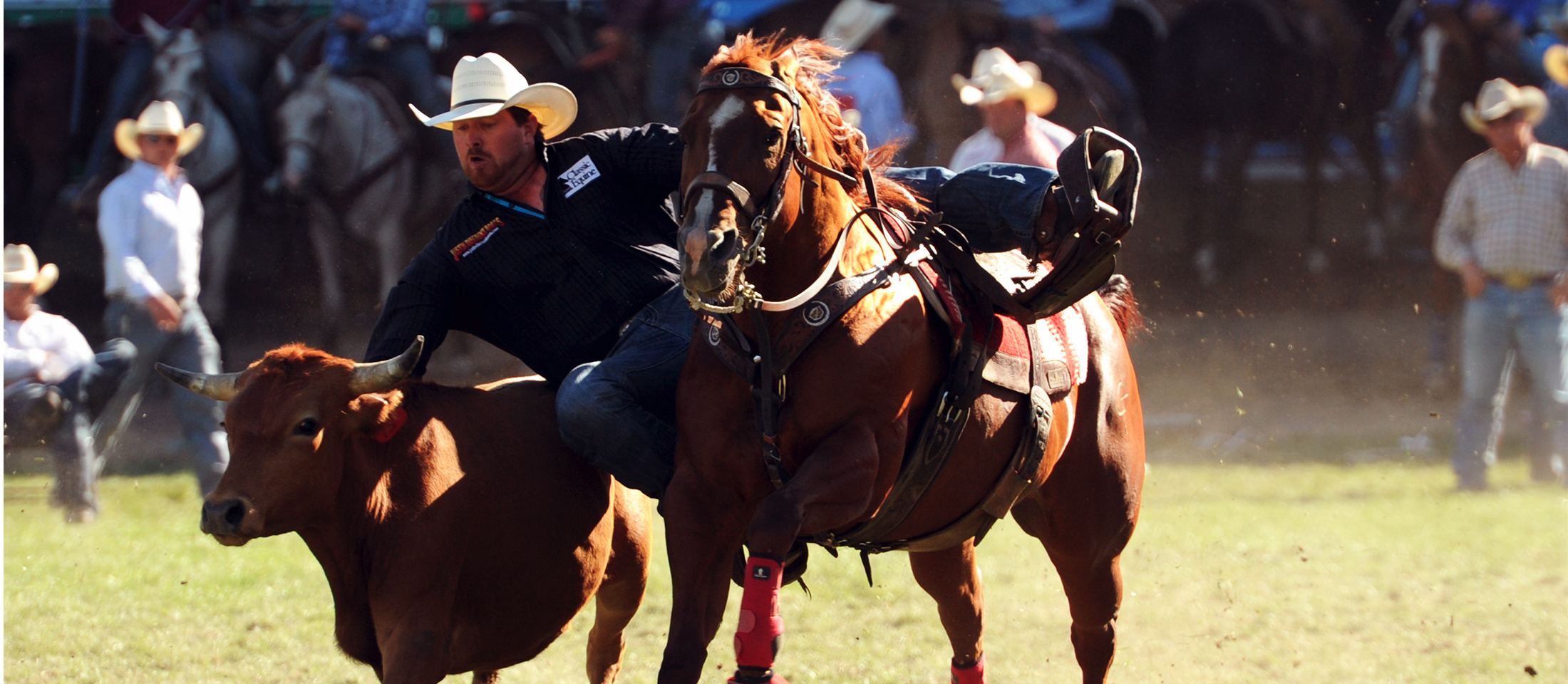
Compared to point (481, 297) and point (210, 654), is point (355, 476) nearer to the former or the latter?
point (481, 297)

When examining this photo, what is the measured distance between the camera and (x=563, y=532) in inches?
153

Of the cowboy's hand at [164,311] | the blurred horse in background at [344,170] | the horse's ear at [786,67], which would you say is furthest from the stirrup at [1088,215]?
the blurred horse in background at [344,170]

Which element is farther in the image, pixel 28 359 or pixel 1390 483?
pixel 1390 483

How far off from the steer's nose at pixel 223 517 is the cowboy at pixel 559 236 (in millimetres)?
665

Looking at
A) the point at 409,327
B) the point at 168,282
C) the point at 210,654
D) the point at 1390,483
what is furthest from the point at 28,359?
the point at 1390,483

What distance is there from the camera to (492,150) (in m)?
3.95

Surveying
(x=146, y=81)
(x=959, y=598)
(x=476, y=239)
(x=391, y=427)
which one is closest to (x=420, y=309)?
(x=476, y=239)

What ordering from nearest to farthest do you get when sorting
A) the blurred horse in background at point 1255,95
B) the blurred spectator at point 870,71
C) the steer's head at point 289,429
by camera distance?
the steer's head at point 289,429 → the blurred spectator at point 870,71 → the blurred horse in background at point 1255,95

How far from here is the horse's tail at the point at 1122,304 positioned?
4699 millimetres

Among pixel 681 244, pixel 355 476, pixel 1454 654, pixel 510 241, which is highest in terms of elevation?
pixel 681 244

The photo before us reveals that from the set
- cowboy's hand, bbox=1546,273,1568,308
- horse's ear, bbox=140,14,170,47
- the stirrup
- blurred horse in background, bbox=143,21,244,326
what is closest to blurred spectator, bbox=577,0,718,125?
blurred horse in background, bbox=143,21,244,326

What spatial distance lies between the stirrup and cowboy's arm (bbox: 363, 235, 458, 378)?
62.3 inches

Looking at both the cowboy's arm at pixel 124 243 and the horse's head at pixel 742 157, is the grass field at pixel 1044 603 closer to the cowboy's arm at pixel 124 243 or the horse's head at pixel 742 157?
the cowboy's arm at pixel 124 243

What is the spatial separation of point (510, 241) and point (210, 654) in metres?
2.41
